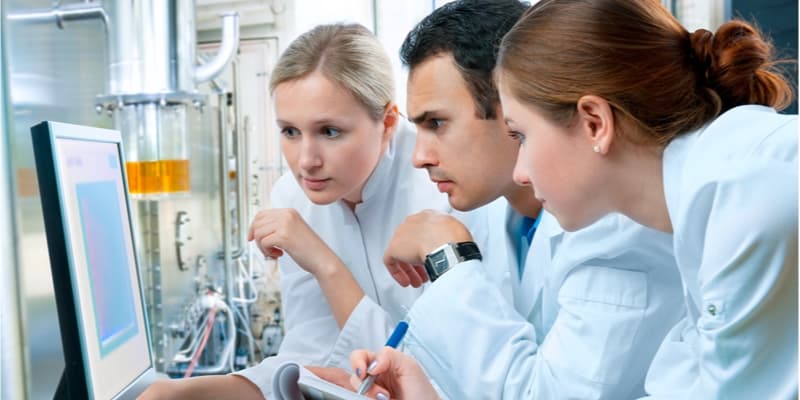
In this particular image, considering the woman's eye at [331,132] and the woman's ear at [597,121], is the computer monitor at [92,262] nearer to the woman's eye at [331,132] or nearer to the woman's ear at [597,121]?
the woman's eye at [331,132]

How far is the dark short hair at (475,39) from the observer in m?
0.70

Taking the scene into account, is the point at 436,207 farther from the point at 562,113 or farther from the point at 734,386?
the point at 734,386

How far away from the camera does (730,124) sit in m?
0.41

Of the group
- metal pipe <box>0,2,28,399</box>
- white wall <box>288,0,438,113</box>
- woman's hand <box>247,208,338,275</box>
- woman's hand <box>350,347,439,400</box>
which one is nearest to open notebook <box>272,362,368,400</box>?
woman's hand <box>350,347,439,400</box>

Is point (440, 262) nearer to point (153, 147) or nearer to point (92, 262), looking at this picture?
point (92, 262)

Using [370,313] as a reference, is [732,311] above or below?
above

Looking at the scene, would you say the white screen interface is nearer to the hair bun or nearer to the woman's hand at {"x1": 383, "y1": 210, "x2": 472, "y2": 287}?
the woman's hand at {"x1": 383, "y1": 210, "x2": 472, "y2": 287}

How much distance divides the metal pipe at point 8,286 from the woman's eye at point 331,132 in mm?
373

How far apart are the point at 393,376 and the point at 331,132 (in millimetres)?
357

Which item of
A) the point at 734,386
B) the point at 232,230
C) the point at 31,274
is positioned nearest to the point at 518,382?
the point at 734,386

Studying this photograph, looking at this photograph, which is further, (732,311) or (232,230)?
(232,230)

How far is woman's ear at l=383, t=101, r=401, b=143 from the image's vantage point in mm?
850

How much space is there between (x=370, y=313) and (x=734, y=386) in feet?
1.56

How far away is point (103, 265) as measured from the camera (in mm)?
517
